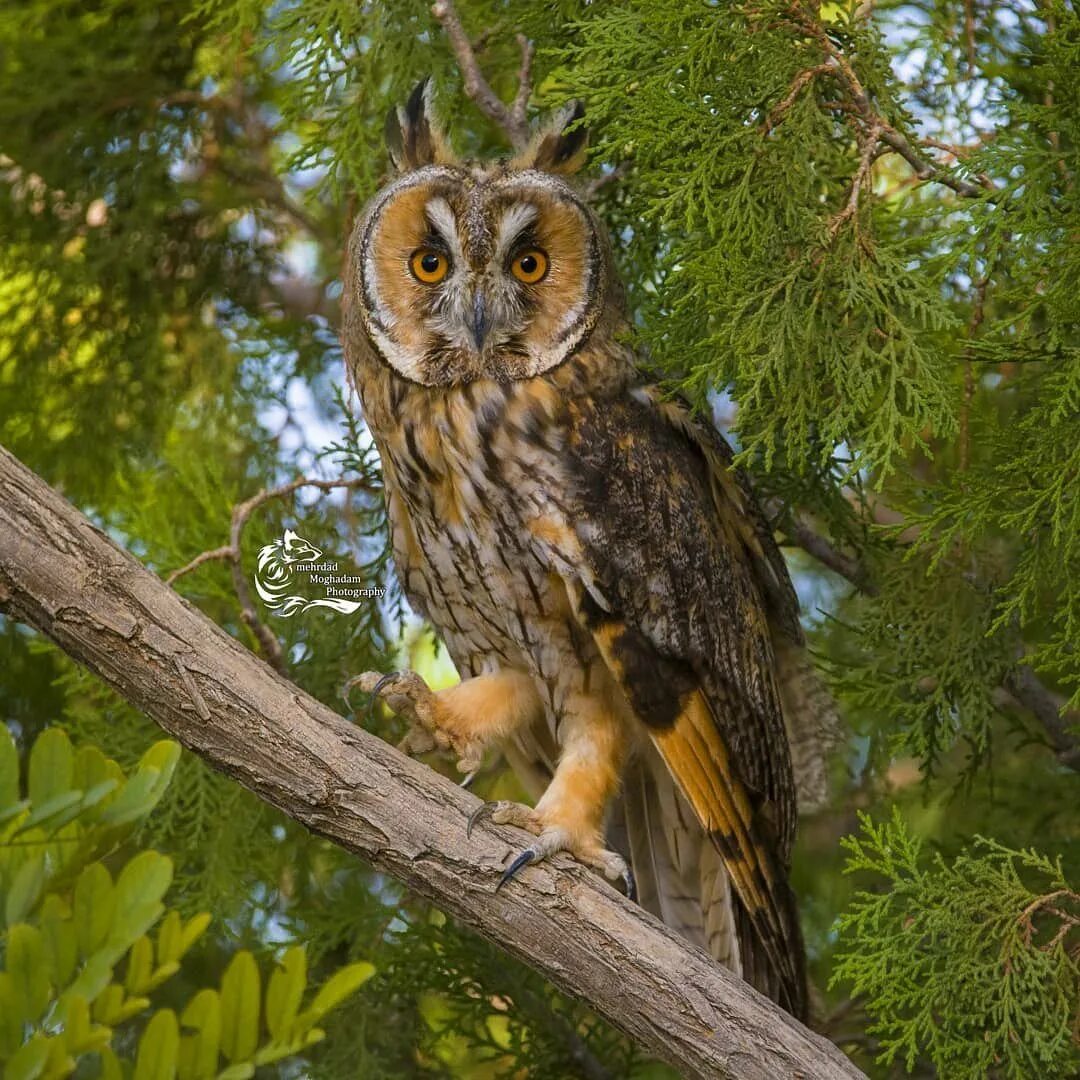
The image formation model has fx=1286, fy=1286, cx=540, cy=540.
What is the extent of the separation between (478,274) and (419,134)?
15.1 inches

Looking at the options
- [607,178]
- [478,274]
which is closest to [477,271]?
[478,274]

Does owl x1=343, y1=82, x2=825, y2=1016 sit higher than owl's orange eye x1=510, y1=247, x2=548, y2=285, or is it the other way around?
owl's orange eye x1=510, y1=247, x2=548, y2=285

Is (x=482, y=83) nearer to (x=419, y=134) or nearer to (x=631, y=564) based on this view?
(x=419, y=134)

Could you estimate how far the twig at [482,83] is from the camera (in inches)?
99.4

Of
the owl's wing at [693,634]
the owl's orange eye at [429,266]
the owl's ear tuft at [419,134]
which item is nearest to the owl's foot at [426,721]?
the owl's wing at [693,634]

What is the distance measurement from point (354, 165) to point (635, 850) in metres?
1.51

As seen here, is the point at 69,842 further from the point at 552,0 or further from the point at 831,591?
the point at 831,591

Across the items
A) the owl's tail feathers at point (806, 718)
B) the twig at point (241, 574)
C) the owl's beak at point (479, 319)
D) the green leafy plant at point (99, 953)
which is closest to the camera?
the green leafy plant at point (99, 953)

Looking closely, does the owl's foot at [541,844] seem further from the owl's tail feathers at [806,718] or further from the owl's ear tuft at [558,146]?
the owl's ear tuft at [558,146]

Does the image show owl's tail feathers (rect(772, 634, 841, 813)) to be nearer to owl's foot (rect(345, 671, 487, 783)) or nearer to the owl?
the owl

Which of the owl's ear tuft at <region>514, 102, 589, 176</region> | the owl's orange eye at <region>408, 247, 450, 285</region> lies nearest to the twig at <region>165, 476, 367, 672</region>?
the owl's orange eye at <region>408, 247, 450, 285</region>

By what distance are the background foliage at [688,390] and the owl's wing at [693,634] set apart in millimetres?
138

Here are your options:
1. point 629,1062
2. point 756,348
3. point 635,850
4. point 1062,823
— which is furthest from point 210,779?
point 1062,823

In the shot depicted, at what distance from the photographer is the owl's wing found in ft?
7.25
